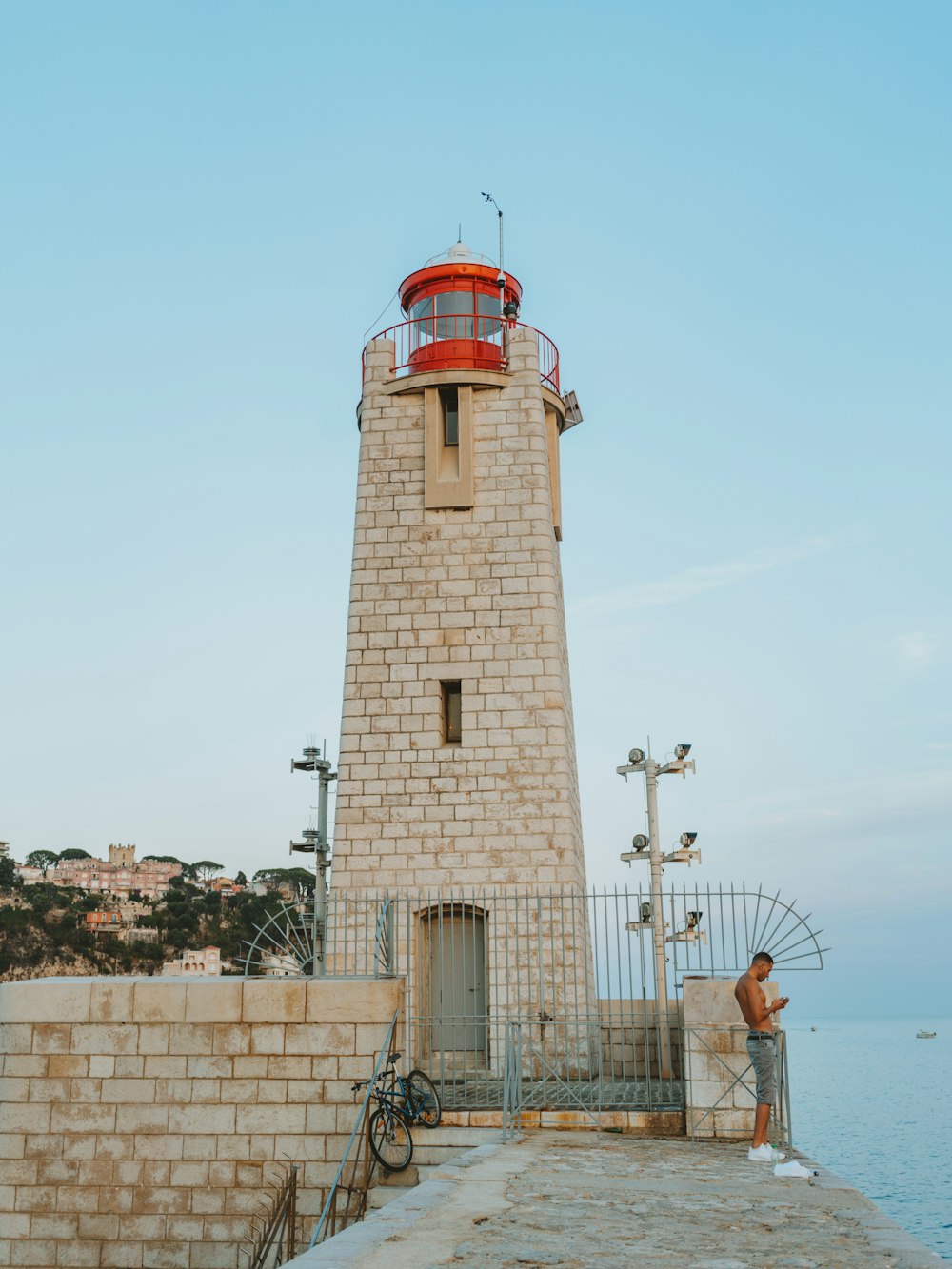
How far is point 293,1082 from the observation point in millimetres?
9703

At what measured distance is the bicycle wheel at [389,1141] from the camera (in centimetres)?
895

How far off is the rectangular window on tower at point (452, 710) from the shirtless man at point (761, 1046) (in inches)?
230

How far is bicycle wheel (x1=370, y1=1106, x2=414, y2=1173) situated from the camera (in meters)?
8.95

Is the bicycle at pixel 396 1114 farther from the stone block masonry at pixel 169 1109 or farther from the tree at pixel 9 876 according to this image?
the tree at pixel 9 876

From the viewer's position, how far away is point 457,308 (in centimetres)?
1534

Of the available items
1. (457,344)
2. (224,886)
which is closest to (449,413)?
(457,344)

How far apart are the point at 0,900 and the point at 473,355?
4985cm

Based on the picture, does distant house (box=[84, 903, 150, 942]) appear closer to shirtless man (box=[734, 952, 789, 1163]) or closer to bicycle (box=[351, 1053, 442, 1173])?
bicycle (box=[351, 1053, 442, 1173])

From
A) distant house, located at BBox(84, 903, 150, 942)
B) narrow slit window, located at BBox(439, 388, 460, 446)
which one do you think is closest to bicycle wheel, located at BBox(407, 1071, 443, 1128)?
narrow slit window, located at BBox(439, 388, 460, 446)

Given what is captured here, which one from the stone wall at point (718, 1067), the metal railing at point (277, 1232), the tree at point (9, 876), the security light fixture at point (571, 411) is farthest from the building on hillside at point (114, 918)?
the stone wall at point (718, 1067)

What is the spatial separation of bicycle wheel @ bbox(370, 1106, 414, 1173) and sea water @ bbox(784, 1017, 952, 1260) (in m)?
17.1

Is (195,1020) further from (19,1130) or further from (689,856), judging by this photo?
(689,856)

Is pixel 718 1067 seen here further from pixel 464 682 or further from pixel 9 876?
pixel 9 876

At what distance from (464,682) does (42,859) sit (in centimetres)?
8422
